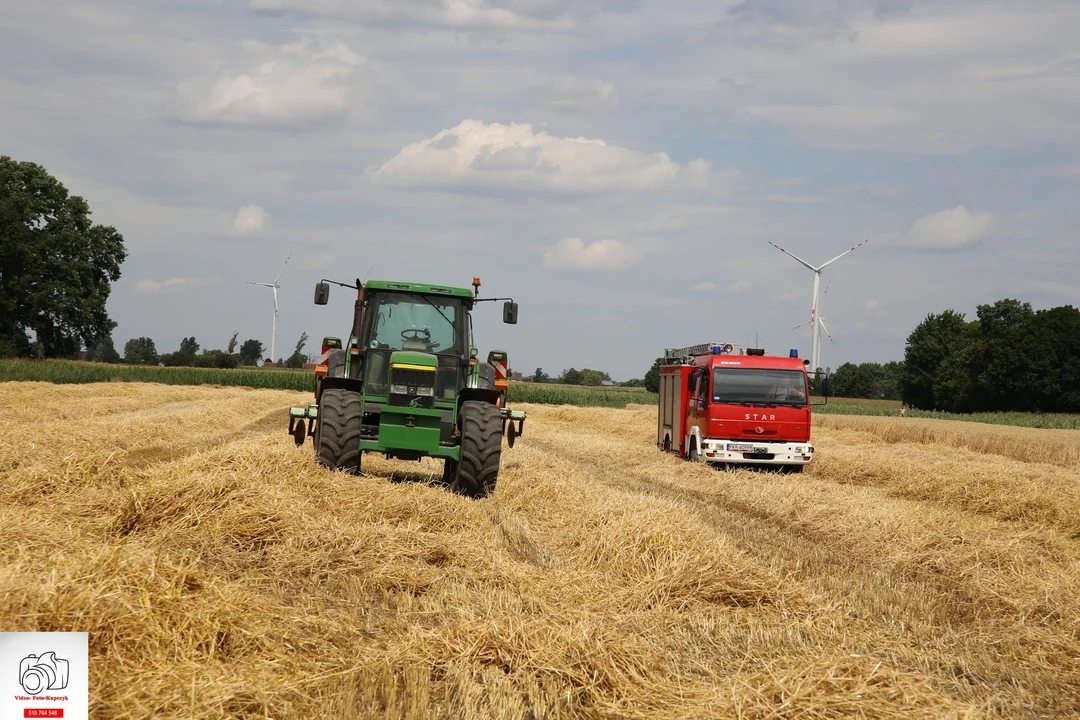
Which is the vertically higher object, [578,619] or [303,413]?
[303,413]

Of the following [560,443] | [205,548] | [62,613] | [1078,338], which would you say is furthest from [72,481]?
[1078,338]

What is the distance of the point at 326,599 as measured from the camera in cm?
684

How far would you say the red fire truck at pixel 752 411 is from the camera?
19.2 m

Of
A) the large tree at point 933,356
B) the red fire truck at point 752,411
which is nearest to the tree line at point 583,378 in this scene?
the large tree at point 933,356

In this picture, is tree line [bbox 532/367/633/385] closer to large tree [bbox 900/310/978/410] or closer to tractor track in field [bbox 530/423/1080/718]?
large tree [bbox 900/310/978/410]

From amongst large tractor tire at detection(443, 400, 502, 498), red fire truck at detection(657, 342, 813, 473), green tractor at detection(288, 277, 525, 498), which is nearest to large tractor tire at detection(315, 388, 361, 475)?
green tractor at detection(288, 277, 525, 498)

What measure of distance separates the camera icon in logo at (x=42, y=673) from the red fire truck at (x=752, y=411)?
16424 millimetres

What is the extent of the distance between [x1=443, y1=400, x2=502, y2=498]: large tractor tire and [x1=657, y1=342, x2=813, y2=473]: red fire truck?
8.19 metres

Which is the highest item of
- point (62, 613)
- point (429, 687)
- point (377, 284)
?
point (377, 284)

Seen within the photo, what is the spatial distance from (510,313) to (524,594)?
6.79 metres

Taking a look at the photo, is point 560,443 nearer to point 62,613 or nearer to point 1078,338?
point 62,613

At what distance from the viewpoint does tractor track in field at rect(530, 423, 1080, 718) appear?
5715 mm

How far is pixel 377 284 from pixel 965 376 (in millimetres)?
69599

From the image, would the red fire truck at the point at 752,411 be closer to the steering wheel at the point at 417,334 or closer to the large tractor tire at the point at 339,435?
the steering wheel at the point at 417,334
